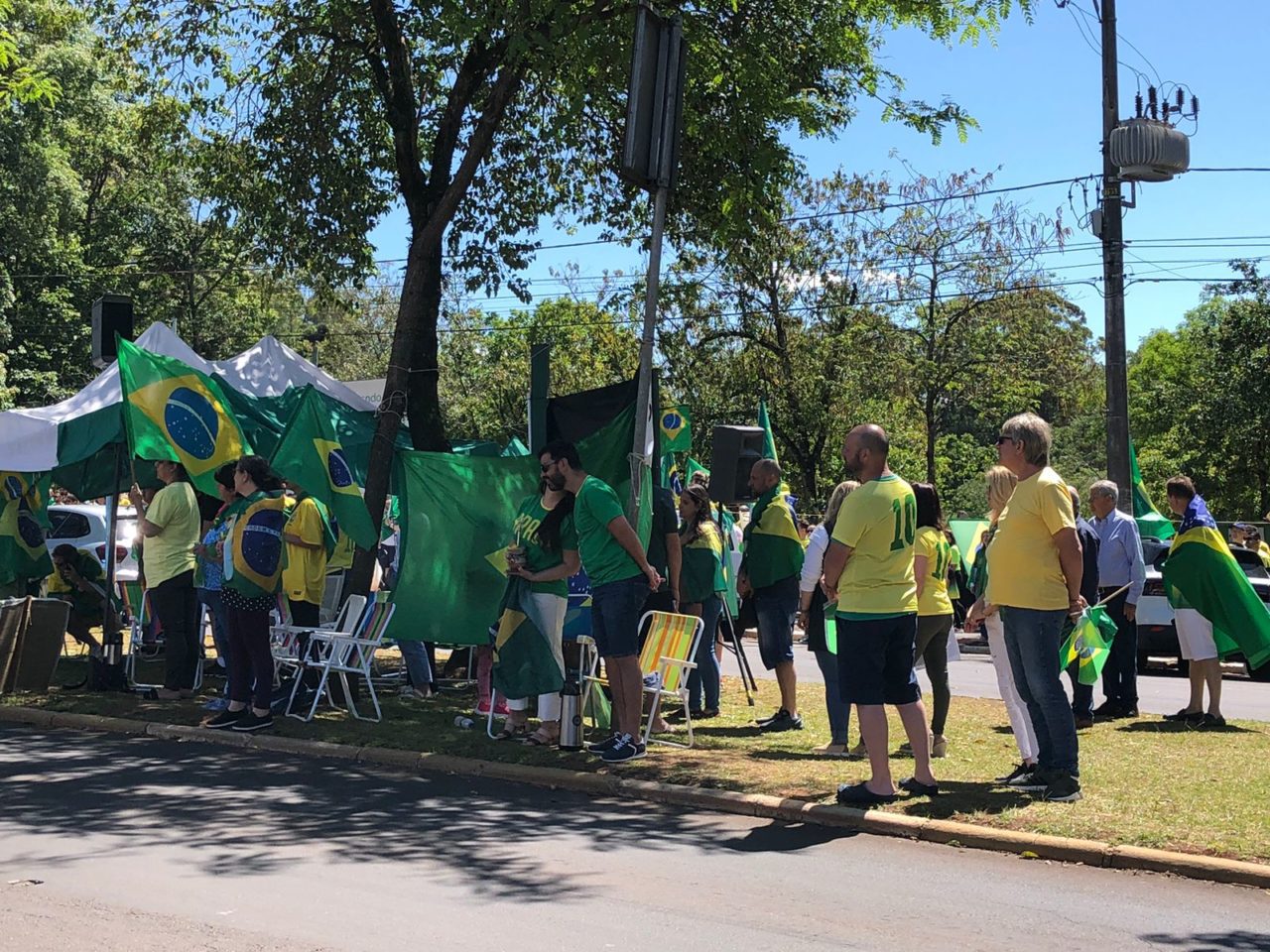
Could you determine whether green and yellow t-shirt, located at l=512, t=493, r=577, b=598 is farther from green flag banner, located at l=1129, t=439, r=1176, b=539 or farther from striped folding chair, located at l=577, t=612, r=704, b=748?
green flag banner, located at l=1129, t=439, r=1176, b=539

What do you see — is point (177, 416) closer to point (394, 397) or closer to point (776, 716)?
point (394, 397)

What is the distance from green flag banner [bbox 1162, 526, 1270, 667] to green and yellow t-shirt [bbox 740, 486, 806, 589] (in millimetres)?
3293

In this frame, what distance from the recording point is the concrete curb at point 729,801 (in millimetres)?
6410

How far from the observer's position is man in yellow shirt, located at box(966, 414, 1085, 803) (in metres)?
7.45

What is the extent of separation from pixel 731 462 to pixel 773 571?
1.84 m

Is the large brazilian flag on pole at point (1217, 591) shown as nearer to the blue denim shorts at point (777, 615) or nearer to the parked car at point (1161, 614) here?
the blue denim shorts at point (777, 615)

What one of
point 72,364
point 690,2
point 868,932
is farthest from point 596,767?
point 72,364

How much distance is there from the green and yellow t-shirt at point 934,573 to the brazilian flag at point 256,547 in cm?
463

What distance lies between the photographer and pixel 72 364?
39.2 meters

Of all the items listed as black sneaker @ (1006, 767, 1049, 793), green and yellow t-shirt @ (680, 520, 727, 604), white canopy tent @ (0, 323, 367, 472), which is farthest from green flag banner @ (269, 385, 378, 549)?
black sneaker @ (1006, 767, 1049, 793)

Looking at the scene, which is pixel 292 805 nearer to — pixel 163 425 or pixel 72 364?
pixel 163 425

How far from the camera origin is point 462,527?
1107cm

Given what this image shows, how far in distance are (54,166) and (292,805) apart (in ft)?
90.6

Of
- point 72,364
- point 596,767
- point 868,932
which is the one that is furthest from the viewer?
point 72,364
